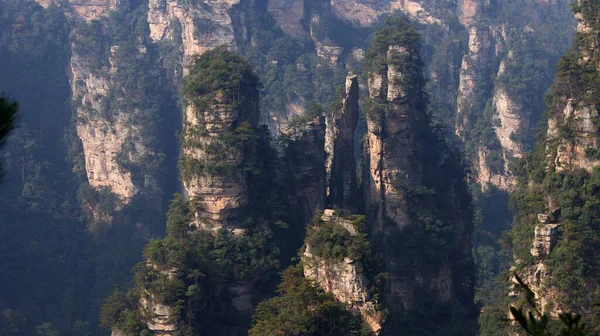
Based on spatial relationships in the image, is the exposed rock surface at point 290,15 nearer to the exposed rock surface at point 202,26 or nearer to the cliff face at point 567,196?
the exposed rock surface at point 202,26

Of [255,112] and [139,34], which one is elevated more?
[139,34]

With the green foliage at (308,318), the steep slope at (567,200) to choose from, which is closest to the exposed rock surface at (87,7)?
the steep slope at (567,200)

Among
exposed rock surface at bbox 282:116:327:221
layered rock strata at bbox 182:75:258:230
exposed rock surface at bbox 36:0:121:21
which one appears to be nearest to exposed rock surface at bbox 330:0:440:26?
exposed rock surface at bbox 36:0:121:21

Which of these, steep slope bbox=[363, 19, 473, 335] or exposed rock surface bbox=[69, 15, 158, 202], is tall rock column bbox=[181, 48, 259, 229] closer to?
steep slope bbox=[363, 19, 473, 335]

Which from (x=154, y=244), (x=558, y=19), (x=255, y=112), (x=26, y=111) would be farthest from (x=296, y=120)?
(x=558, y=19)

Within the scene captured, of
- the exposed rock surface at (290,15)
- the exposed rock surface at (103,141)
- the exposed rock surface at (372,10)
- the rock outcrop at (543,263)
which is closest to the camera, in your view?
the rock outcrop at (543,263)

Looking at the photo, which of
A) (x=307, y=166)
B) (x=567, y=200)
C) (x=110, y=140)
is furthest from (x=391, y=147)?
(x=110, y=140)

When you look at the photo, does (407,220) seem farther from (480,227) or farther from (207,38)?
(207,38)

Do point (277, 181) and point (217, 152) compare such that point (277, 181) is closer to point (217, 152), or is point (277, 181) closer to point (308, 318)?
point (217, 152)
